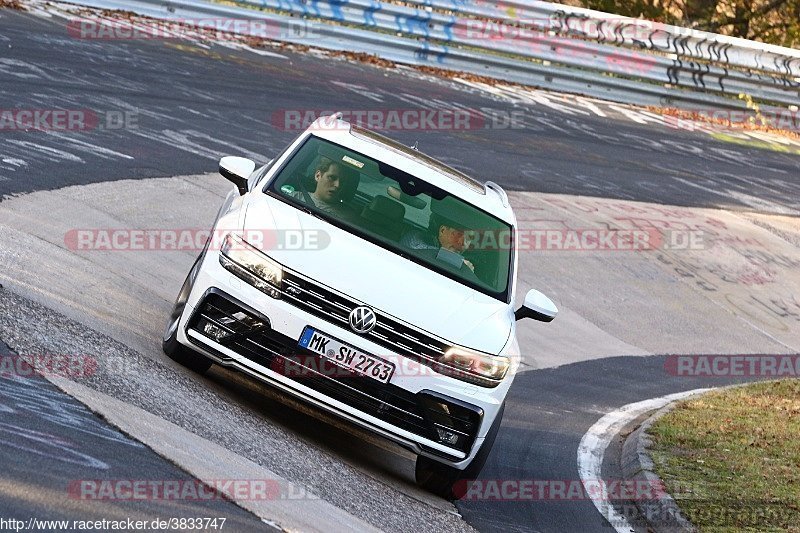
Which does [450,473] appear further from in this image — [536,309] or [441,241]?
[441,241]

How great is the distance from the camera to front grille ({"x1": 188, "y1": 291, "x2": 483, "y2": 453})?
6926 mm

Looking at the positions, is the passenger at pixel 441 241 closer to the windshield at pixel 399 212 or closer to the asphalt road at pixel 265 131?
the windshield at pixel 399 212

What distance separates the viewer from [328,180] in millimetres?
8070

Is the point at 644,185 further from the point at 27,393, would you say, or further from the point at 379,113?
the point at 27,393

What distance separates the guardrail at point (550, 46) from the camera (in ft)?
71.0

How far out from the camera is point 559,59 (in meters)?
23.2

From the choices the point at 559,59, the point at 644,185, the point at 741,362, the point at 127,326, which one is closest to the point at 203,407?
the point at 127,326
